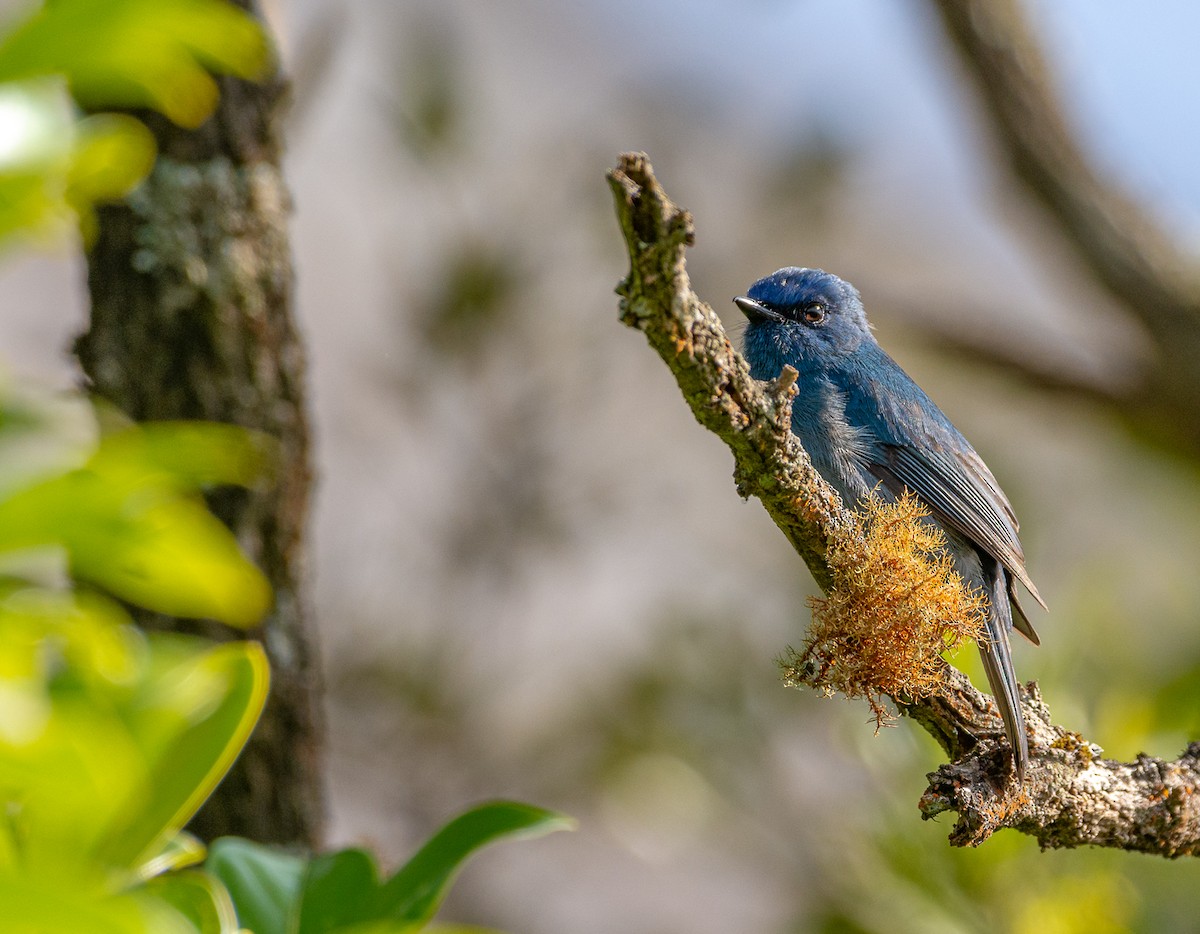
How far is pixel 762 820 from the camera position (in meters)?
5.68

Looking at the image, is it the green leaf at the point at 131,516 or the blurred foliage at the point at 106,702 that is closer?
the blurred foliage at the point at 106,702

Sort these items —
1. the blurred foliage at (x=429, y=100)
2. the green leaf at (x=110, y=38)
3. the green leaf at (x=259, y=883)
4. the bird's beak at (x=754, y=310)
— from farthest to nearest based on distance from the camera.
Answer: the blurred foliage at (x=429, y=100) → the bird's beak at (x=754, y=310) → the green leaf at (x=259, y=883) → the green leaf at (x=110, y=38)

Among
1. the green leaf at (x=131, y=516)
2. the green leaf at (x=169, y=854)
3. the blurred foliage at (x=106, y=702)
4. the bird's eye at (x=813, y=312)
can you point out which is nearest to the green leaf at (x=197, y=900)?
the blurred foliage at (x=106, y=702)

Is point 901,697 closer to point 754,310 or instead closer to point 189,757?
point 189,757

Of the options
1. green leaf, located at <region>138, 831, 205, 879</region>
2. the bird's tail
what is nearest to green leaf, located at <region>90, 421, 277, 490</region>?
green leaf, located at <region>138, 831, 205, 879</region>

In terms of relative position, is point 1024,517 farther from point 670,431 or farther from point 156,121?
point 670,431

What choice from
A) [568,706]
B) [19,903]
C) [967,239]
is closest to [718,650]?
[568,706]

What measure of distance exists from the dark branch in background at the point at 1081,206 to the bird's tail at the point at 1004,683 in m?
2.28

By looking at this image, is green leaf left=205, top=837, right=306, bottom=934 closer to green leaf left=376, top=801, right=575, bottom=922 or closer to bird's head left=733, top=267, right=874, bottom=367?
green leaf left=376, top=801, right=575, bottom=922

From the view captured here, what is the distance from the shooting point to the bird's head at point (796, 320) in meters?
2.87

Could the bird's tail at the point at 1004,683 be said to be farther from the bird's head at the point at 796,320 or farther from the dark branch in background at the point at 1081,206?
the dark branch in background at the point at 1081,206

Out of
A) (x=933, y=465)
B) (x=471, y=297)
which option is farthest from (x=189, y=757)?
(x=471, y=297)

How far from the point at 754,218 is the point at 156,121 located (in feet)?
13.8

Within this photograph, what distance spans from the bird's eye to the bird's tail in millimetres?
876
